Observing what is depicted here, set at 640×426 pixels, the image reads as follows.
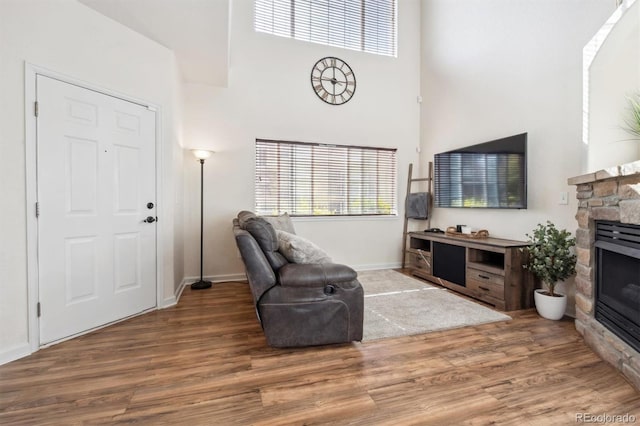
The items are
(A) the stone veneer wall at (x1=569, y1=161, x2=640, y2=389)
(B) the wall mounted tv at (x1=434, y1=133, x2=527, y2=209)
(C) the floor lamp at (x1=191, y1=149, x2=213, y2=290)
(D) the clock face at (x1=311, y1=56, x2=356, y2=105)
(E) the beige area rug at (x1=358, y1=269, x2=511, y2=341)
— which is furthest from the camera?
(D) the clock face at (x1=311, y1=56, x2=356, y2=105)

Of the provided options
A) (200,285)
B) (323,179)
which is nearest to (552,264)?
(323,179)

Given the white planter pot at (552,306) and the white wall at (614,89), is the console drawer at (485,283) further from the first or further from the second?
the white wall at (614,89)

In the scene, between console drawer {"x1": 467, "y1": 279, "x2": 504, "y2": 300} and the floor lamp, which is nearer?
console drawer {"x1": 467, "y1": 279, "x2": 504, "y2": 300}

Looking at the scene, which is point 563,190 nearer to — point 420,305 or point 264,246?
point 420,305

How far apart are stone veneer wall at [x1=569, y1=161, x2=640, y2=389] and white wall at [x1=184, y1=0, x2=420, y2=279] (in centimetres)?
260

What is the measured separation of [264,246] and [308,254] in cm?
34

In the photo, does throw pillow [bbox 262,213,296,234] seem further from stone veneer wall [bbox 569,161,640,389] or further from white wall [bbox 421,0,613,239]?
stone veneer wall [bbox 569,161,640,389]

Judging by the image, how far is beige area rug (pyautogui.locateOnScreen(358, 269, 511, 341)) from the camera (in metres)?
2.41

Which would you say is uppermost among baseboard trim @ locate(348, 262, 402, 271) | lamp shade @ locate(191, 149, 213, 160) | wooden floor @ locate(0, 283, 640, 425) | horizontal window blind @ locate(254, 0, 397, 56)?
horizontal window blind @ locate(254, 0, 397, 56)

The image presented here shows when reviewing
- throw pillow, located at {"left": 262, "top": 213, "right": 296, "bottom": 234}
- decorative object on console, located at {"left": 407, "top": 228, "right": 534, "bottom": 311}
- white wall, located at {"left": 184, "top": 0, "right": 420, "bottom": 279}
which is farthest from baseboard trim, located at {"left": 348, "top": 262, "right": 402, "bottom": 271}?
throw pillow, located at {"left": 262, "top": 213, "right": 296, "bottom": 234}

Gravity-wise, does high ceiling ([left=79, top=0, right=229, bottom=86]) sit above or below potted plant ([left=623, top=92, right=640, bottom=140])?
above

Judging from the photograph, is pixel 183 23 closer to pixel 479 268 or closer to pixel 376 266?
pixel 479 268

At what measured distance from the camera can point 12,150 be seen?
1.92 metres

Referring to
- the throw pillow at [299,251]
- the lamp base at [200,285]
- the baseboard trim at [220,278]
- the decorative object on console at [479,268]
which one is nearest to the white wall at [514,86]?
the decorative object on console at [479,268]
